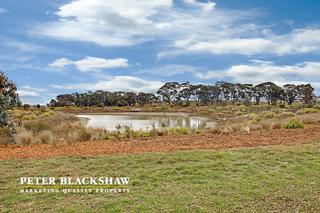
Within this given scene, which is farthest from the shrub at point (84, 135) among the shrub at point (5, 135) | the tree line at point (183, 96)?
→ the tree line at point (183, 96)

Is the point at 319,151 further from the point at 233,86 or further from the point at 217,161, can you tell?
the point at 233,86

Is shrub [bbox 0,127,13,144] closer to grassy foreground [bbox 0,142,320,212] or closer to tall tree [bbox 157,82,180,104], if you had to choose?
grassy foreground [bbox 0,142,320,212]

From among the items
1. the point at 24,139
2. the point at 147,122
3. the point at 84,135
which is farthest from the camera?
the point at 147,122

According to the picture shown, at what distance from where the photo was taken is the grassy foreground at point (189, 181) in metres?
5.78

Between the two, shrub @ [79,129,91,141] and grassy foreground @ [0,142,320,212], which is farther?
shrub @ [79,129,91,141]

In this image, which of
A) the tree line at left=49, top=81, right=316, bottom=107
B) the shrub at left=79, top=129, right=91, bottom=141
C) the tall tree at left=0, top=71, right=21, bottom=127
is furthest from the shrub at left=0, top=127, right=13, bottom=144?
the tree line at left=49, top=81, right=316, bottom=107

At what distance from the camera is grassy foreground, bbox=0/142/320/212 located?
5.78m

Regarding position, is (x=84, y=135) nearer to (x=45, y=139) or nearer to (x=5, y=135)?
(x=45, y=139)

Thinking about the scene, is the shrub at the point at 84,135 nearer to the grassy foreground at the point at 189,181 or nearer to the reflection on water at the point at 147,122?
the reflection on water at the point at 147,122

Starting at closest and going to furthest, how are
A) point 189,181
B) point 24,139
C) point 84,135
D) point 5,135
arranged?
point 189,181 → point 24,139 → point 5,135 → point 84,135

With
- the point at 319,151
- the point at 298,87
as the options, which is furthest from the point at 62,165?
the point at 298,87

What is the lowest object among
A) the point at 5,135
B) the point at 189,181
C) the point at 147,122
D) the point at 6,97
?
the point at 189,181

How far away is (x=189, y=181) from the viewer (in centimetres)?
707

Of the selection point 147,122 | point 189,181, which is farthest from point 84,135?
point 147,122
